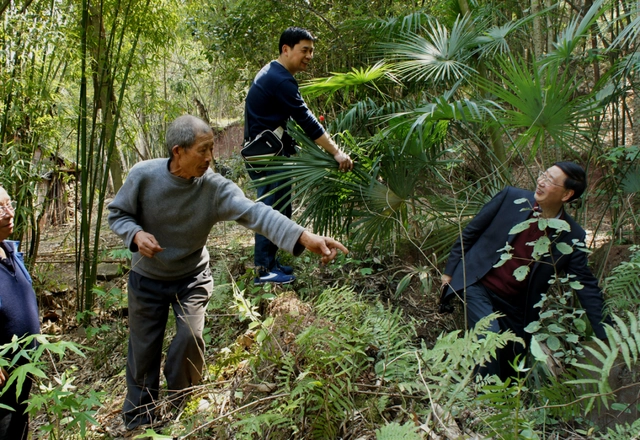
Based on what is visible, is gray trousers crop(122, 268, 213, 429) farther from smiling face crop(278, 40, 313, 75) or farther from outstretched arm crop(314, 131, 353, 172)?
smiling face crop(278, 40, 313, 75)

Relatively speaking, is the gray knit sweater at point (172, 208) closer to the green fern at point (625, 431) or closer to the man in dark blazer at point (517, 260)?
the man in dark blazer at point (517, 260)

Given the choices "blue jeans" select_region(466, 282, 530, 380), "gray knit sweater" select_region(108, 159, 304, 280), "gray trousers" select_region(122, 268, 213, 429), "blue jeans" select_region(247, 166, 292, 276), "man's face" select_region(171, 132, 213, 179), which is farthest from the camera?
"blue jeans" select_region(247, 166, 292, 276)

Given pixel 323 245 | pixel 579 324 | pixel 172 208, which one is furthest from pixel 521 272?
pixel 172 208

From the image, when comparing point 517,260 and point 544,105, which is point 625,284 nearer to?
point 517,260

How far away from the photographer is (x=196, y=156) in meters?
2.59

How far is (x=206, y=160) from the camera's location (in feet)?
8.56

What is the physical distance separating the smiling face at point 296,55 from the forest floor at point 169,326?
1.53 m

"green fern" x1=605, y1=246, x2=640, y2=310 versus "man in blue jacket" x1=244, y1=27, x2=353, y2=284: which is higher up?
"man in blue jacket" x1=244, y1=27, x2=353, y2=284

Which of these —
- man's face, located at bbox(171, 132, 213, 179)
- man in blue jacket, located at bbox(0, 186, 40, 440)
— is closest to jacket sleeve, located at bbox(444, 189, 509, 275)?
man's face, located at bbox(171, 132, 213, 179)

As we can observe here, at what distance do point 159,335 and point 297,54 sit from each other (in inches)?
83.6

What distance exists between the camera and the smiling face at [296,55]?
12.0 ft

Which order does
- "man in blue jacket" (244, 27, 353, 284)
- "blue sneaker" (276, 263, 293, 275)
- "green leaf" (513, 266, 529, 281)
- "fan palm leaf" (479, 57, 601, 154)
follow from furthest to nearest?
"blue sneaker" (276, 263, 293, 275), "man in blue jacket" (244, 27, 353, 284), "fan palm leaf" (479, 57, 601, 154), "green leaf" (513, 266, 529, 281)

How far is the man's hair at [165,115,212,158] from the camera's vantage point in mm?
2551

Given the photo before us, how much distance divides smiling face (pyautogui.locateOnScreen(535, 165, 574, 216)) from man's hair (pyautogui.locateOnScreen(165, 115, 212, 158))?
1847 mm
